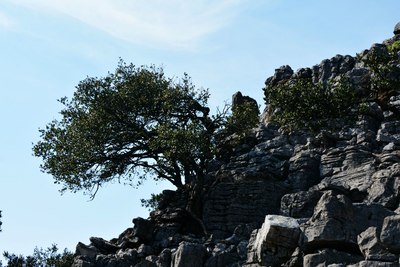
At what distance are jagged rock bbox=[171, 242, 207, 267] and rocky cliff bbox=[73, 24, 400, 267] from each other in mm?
66

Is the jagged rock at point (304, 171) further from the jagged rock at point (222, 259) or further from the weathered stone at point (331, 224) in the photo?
the weathered stone at point (331, 224)

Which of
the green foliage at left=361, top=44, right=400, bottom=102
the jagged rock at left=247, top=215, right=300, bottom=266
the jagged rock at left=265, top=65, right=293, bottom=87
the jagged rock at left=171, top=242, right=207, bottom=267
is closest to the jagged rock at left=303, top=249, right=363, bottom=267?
Answer: the jagged rock at left=247, top=215, right=300, bottom=266

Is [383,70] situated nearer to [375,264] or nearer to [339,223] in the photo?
[339,223]

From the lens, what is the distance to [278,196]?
222ft

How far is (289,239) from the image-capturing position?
3956cm

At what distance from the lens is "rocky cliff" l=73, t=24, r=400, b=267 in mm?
39812

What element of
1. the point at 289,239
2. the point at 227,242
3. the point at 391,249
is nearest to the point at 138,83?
the point at 227,242

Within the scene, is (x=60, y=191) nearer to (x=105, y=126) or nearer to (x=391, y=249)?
(x=105, y=126)

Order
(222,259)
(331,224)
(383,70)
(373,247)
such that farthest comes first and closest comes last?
(383,70), (222,259), (331,224), (373,247)

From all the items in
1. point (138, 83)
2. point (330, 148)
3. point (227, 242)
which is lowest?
point (227, 242)

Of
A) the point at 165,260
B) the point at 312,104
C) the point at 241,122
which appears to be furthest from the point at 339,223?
the point at 241,122

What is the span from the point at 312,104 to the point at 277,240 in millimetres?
25564

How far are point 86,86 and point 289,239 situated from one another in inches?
1765

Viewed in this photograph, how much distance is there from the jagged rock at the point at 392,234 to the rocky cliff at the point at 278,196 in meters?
5.25
